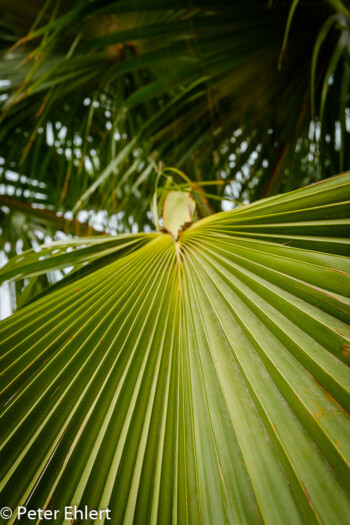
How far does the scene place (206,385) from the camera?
353 millimetres

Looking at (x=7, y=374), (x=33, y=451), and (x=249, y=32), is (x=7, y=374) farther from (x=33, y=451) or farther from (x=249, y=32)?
(x=249, y=32)

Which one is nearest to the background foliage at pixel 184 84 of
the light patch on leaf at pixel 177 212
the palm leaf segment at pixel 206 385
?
the light patch on leaf at pixel 177 212

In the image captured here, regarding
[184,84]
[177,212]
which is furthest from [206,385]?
[184,84]

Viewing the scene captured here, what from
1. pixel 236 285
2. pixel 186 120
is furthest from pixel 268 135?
pixel 236 285

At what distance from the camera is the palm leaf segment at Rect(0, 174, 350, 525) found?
0.88ft

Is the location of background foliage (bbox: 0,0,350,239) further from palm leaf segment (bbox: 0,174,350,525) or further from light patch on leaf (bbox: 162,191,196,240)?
palm leaf segment (bbox: 0,174,350,525)

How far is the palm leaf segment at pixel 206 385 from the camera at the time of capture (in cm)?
27

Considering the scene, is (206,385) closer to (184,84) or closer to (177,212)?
(177,212)

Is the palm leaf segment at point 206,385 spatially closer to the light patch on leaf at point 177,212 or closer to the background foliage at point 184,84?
the light patch on leaf at point 177,212

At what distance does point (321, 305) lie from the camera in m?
0.33

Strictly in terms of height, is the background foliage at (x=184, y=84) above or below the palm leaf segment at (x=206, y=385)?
above

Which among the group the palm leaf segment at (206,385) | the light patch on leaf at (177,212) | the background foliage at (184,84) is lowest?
the palm leaf segment at (206,385)

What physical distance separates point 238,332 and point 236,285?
0.07 m

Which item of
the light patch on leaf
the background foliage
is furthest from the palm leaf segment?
the background foliage
